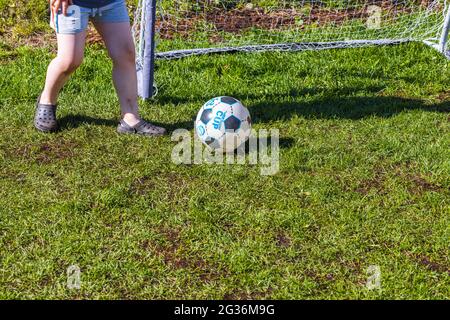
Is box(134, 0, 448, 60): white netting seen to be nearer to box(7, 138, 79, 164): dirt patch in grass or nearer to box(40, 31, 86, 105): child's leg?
box(40, 31, 86, 105): child's leg

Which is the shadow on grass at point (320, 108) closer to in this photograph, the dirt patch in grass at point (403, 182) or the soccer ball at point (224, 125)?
the soccer ball at point (224, 125)

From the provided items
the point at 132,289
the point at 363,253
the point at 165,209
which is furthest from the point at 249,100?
the point at 132,289

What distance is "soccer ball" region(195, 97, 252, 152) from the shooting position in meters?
4.35

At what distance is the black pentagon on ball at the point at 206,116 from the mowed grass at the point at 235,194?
0.96ft

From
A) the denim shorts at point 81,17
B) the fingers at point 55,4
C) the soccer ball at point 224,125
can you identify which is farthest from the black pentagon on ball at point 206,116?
the fingers at point 55,4

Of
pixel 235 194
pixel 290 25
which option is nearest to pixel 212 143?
pixel 235 194

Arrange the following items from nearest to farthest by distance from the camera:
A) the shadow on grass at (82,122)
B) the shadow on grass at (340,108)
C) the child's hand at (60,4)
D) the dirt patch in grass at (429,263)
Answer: the dirt patch in grass at (429,263) < the child's hand at (60,4) < the shadow on grass at (82,122) < the shadow on grass at (340,108)

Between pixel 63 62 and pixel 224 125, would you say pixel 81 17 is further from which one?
pixel 224 125

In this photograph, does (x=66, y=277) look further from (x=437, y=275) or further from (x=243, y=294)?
(x=437, y=275)

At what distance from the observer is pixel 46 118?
4.67 meters

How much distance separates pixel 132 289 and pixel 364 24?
434 centimetres

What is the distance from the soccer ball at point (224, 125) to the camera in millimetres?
4352

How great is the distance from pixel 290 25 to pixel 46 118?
2.91m

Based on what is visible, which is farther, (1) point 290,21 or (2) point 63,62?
(1) point 290,21
